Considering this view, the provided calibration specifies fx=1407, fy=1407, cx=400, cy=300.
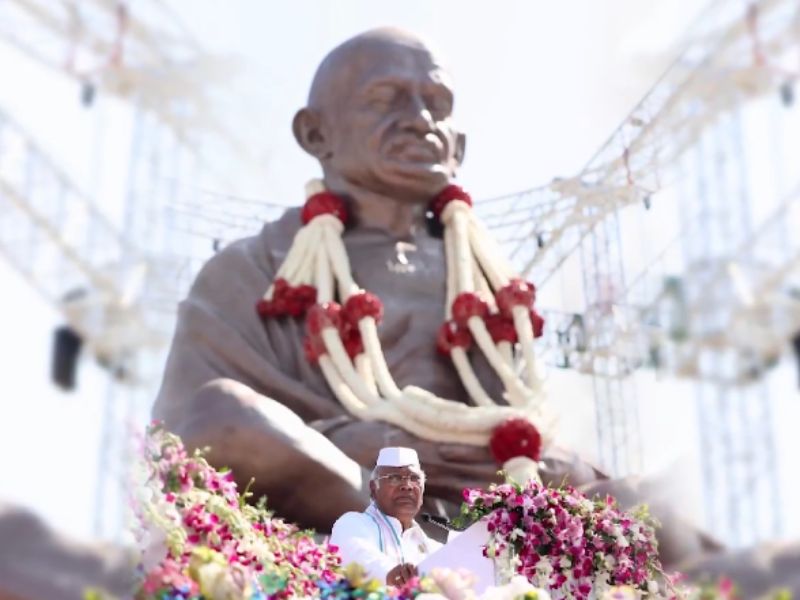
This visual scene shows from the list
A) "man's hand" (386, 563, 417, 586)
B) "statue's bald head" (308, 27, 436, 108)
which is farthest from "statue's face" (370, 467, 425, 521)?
"statue's bald head" (308, 27, 436, 108)

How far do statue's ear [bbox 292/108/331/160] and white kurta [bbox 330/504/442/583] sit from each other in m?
2.71

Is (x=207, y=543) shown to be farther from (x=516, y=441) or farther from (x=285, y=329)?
(x=285, y=329)

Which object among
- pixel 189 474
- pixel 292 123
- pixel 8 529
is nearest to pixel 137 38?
pixel 292 123

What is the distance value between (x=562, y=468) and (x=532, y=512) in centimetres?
168

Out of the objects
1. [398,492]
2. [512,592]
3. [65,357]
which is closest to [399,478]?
→ [398,492]

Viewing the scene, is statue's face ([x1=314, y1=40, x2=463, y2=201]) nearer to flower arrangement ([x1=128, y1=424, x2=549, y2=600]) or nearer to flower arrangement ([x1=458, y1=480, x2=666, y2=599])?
flower arrangement ([x1=128, y1=424, x2=549, y2=600])

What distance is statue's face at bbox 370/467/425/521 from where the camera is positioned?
277 cm

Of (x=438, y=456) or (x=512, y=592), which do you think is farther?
(x=438, y=456)

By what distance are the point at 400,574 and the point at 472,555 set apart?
0.42 m

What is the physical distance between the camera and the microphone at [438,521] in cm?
381

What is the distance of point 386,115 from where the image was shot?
5082mm

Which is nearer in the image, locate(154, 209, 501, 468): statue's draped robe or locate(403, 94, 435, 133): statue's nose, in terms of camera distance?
locate(154, 209, 501, 468): statue's draped robe

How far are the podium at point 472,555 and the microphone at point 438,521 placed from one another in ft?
2.88

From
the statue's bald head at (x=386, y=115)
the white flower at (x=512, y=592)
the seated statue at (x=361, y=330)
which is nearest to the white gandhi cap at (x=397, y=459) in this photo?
the white flower at (x=512, y=592)
